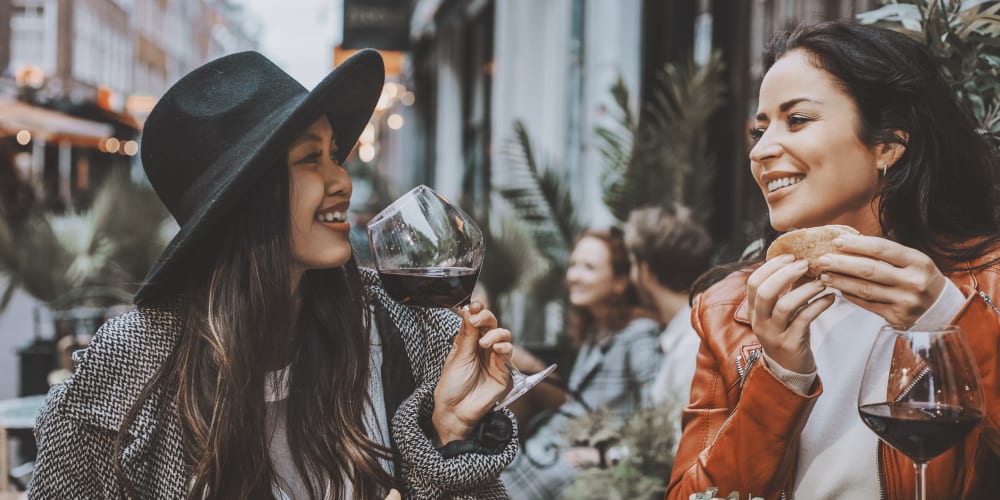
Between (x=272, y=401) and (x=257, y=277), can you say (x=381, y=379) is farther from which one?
(x=257, y=277)

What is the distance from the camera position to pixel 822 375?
1692 mm

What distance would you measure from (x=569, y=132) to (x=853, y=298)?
6.21m

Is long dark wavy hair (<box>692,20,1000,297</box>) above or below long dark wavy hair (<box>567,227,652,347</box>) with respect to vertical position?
above

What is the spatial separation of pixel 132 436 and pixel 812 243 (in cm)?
114

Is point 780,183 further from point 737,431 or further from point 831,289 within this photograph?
point 737,431

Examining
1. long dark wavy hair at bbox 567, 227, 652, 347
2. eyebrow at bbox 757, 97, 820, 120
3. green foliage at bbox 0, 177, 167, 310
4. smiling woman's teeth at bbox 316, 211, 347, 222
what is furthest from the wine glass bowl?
green foliage at bbox 0, 177, 167, 310

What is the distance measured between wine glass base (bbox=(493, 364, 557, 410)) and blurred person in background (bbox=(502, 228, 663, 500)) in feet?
5.35

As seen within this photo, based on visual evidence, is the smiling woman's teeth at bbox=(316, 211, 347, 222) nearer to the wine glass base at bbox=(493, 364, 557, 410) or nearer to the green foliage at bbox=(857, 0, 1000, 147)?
the wine glass base at bbox=(493, 364, 557, 410)

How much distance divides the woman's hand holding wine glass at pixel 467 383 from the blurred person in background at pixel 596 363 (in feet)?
5.29

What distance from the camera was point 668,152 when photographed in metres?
4.52

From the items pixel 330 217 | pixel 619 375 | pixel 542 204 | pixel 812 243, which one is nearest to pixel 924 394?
pixel 812 243

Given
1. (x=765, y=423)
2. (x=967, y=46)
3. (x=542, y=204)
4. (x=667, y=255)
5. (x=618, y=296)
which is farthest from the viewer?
(x=542, y=204)

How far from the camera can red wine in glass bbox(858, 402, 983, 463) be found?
1.15 metres

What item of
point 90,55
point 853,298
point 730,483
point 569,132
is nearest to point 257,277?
point 730,483
